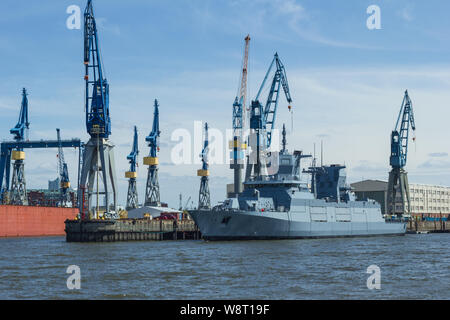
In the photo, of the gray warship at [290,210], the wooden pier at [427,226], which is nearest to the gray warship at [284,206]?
the gray warship at [290,210]

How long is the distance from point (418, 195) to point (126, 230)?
112 m

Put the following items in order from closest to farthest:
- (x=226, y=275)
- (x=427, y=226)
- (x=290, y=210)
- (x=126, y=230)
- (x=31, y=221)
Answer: (x=226, y=275) < (x=290, y=210) < (x=126, y=230) < (x=31, y=221) < (x=427, y=226)

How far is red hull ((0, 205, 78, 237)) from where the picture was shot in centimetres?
9024

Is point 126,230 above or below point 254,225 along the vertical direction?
below

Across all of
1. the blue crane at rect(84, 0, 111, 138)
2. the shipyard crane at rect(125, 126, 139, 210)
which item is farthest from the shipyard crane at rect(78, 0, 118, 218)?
the shipyard crane at rect(125, 126, 139, 210)

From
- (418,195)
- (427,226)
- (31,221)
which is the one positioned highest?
(418,195)

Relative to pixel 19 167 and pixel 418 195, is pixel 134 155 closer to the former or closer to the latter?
pixel 19 167

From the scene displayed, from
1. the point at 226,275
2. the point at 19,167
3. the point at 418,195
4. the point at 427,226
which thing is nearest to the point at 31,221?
the point at 19,167

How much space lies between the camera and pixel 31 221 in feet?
313

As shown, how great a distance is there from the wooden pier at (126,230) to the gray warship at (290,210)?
10.3 m

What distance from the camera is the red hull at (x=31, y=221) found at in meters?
90.2

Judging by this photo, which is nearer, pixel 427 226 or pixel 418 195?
pixel 427 226
